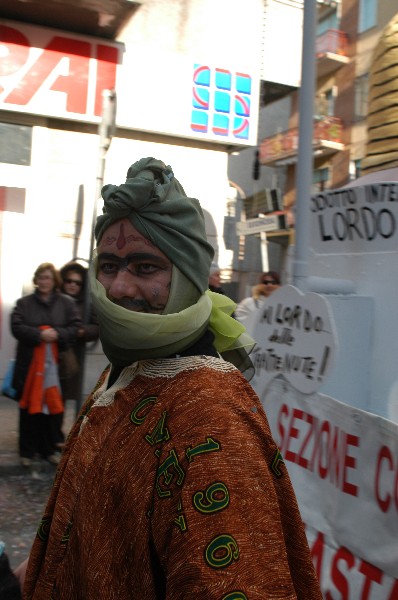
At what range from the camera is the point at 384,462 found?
258 cm

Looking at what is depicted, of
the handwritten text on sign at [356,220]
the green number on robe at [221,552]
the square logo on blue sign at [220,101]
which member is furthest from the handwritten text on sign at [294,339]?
the square logo on blue sign at [220,101]

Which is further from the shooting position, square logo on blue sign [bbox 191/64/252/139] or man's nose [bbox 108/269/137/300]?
square logo on blue sign [bbox 191/64/252/139]

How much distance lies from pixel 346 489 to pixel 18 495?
305 centimetres

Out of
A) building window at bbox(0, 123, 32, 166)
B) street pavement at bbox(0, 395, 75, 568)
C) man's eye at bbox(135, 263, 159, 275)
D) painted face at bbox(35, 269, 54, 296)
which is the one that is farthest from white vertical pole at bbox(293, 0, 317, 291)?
building window at bbox(0, 123, 32, 166)

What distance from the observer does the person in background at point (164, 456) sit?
1155mm

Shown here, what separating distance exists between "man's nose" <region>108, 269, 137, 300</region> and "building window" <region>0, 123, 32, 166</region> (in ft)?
24.7

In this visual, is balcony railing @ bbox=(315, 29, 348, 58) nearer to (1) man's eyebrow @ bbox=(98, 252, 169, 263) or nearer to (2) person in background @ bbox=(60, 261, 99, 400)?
(2) person in background @ bbox=(60, 261, 99, 400)

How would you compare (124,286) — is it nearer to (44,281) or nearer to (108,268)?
(108,268)

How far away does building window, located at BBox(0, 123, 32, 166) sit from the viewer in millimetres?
8430

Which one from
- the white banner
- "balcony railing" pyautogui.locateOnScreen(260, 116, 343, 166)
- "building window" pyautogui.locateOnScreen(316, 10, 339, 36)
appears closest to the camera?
the white banner

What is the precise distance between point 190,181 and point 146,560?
335 inches

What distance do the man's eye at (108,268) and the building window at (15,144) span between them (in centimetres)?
744

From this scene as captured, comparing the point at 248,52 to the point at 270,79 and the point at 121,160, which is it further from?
the point at 121,160

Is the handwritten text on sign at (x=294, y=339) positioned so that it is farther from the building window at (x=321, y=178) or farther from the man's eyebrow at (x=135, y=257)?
the building window at (x=321, y=178)
